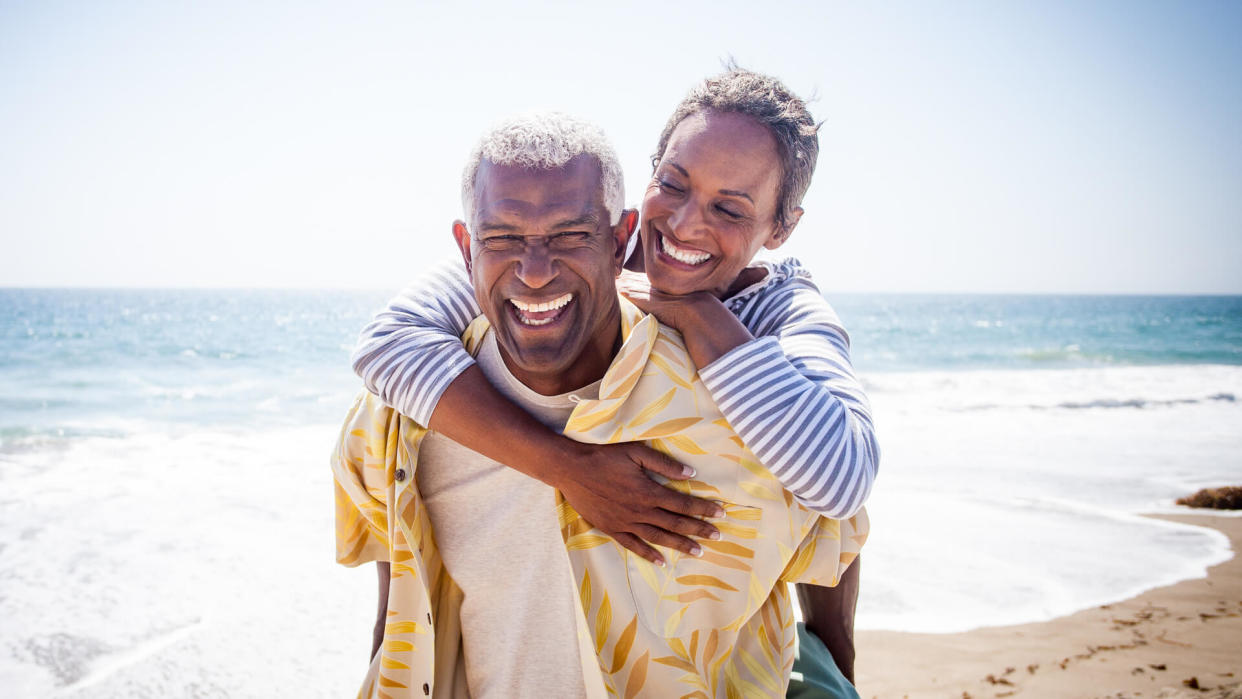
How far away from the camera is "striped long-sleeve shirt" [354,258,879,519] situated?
1.68 meters

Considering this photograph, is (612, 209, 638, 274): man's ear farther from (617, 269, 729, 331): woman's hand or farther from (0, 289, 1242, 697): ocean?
(0, 289, 1242, 697): ocean

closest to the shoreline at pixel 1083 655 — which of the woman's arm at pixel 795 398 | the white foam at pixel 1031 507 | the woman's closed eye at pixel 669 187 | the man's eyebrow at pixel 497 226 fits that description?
the white foam at pixel 1031 507

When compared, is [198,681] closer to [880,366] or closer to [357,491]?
[357,491]

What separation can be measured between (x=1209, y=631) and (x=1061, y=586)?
3.10 ft

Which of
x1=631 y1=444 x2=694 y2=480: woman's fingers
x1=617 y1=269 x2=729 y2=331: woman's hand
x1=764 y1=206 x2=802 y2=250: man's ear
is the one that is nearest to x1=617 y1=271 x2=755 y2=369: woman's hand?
x1=617 y1=269 x2=729 y2=331: woman's hand

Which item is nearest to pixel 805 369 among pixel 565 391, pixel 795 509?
pixel 795 509

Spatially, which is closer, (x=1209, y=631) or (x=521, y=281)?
(x=521, y=281)

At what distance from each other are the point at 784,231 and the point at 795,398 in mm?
1095

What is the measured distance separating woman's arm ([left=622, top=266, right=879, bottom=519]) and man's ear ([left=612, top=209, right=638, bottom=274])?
0.23 meters

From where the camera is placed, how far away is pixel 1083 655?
4.28 meters

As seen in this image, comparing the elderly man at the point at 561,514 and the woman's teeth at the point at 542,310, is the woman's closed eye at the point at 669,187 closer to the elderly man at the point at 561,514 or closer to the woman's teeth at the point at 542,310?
the elderly man at the point at 561,514

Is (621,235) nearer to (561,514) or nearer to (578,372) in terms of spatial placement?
(578,372)

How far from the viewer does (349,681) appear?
3977 mm

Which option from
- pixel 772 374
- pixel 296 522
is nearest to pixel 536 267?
Answer: pixel 772 374
